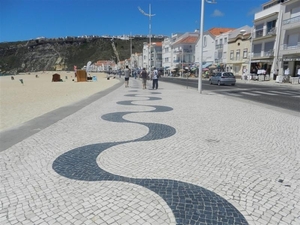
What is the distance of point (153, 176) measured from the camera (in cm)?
324

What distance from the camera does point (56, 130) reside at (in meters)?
5.79

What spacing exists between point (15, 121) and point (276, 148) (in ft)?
24.4

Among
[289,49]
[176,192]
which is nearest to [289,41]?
[289,49]

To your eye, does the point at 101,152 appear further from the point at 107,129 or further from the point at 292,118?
the point at 292,118

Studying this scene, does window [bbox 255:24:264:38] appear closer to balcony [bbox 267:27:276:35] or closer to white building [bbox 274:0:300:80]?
balcony [bbox 267:27:276:35]

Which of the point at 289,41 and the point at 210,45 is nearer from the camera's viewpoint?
the point at 289,41

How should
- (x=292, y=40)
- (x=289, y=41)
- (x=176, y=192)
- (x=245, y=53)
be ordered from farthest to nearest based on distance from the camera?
(x=245, y=53)
(x=289, y=41)
(x=292, y=40)
(x=176, y=192)

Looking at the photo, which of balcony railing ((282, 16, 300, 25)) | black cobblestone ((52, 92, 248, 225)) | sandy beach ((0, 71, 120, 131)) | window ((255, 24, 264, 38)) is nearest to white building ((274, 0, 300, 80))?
balcony railing ((282, 16, 300, 25))

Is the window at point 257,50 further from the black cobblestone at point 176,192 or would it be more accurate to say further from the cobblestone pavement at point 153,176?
the black cobblestone at point 176,192

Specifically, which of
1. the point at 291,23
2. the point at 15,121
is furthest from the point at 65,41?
the point at 15,121

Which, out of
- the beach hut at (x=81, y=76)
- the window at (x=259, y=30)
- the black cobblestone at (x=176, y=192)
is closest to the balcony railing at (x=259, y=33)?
the window at (x=259, y=30)

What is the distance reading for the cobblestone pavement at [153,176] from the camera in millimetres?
2398

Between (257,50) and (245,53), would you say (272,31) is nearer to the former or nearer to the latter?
(257,50)

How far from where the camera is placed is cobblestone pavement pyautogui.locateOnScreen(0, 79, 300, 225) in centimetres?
240
